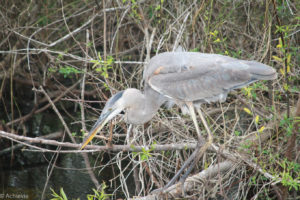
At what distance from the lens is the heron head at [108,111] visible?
3269mm

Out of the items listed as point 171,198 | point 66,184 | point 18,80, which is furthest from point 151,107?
point 18,80

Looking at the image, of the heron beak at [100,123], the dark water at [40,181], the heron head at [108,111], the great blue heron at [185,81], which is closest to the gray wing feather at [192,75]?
the great blue heron at [185,81]

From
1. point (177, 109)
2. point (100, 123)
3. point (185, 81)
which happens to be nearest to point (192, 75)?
point (185, 81)

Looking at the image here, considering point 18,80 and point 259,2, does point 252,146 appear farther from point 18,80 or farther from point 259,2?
point 18,80

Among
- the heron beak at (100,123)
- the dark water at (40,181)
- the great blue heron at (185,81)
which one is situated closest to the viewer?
the heron beak at (100,123)

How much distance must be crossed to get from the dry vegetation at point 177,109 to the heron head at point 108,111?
0.66 ft

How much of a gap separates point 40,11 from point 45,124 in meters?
1.95

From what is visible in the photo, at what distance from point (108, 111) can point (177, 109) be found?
1.34m

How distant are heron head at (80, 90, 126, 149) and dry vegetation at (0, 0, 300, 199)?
0.20 metres

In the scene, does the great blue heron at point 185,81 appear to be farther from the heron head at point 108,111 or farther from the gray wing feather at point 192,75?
the heron head at point 108,111

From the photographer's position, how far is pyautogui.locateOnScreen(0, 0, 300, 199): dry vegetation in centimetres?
371

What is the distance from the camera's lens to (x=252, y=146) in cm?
377

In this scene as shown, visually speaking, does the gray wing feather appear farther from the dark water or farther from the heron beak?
the dark water

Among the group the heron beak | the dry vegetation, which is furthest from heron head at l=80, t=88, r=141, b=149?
the dry vegetation
